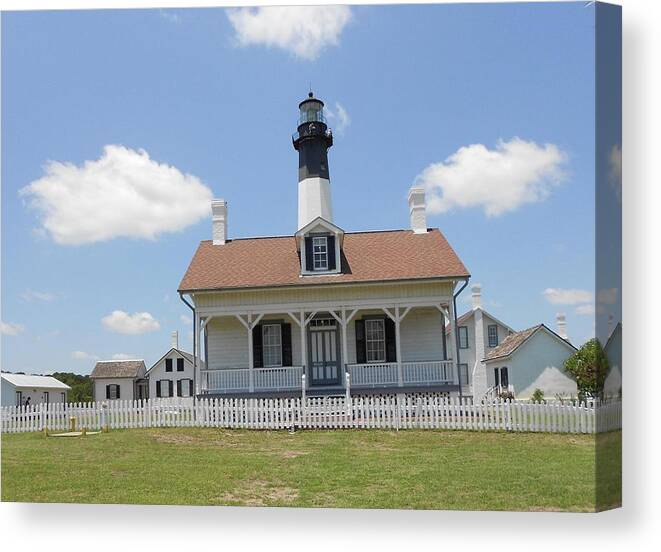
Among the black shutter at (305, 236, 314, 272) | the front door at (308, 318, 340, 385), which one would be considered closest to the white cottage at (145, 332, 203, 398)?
the front door at (308, 318, 340, 385)

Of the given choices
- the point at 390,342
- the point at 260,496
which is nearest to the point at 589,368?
the point at 260,496

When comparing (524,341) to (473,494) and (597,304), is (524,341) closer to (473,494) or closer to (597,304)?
(597,304)

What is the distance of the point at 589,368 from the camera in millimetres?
7988

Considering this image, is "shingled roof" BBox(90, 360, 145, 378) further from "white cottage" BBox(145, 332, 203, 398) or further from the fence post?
the fence post

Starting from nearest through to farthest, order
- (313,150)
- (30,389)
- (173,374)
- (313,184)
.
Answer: (30,389), (173,374), (313,150), (313,184)

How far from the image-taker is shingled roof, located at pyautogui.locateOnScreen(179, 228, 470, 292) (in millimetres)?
13984

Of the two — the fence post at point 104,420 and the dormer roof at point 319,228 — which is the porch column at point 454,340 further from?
the fence post at point 104,420

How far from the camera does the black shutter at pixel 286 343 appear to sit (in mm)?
14695

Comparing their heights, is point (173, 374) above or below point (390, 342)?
below

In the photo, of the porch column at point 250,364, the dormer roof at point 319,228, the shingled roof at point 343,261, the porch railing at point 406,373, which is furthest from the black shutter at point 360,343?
the porch column at point 250,364

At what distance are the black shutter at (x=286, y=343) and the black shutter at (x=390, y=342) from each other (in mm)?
2393

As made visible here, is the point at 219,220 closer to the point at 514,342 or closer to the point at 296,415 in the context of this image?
the point at 296,415

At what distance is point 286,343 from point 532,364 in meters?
6.73

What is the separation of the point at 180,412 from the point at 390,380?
479 centimetres
